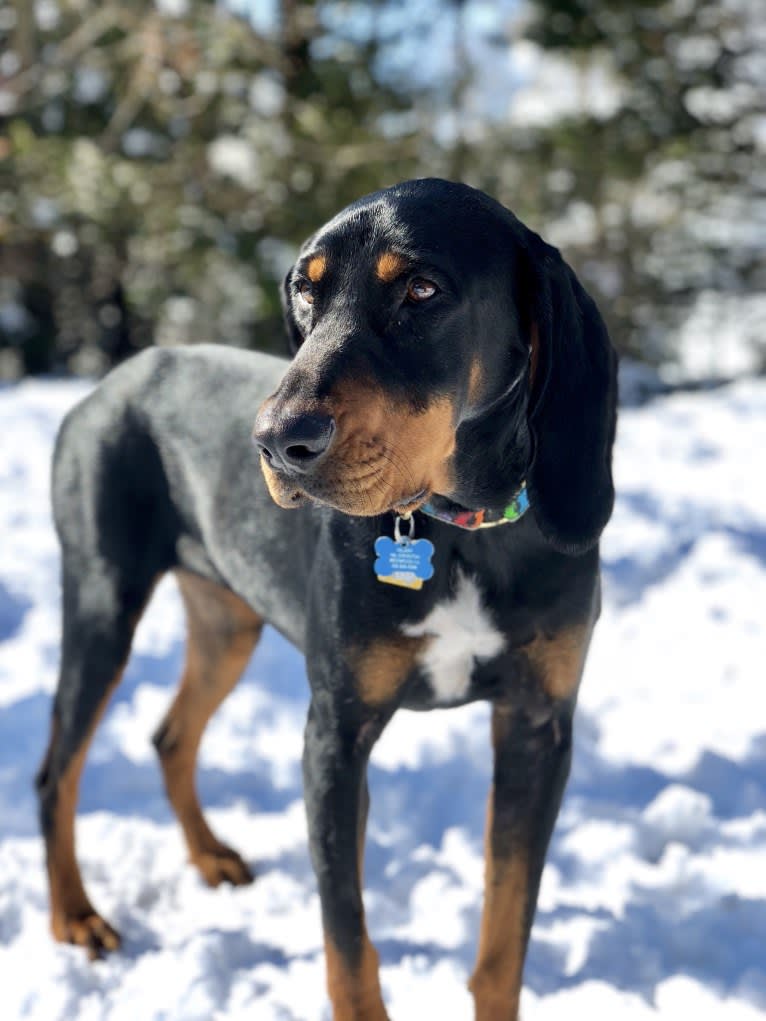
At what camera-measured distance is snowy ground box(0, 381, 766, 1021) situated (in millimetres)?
2582

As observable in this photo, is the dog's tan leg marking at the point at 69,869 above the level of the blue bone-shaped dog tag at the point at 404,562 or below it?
below

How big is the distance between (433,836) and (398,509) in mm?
1670

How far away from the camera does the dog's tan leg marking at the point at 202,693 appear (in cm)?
310

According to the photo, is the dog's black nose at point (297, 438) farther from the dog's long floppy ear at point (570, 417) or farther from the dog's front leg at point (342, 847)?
the dog's front leg at point (342, 847)

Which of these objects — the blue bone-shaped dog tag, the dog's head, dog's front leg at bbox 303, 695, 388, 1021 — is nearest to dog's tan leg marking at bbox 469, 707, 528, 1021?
dog's front leg at bbox 303, 695, 388, 1021

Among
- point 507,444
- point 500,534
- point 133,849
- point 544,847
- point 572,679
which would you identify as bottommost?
point 133,849

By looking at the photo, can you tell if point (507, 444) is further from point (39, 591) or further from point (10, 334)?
point (10, 334)

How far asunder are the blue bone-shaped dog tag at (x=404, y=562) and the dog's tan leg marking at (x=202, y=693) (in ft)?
3.65

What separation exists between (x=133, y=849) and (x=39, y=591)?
1967mm

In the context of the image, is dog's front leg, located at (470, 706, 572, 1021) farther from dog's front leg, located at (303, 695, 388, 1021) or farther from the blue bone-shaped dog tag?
the blue bone-shaped dog tag

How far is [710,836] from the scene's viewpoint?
3170 mm

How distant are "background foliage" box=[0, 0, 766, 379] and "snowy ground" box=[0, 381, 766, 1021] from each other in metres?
5.83

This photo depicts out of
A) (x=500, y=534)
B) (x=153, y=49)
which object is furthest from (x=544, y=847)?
(x=153, y=49)

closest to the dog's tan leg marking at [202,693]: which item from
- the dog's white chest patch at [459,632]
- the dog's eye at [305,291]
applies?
the dog's white chest patch at [459,632]
